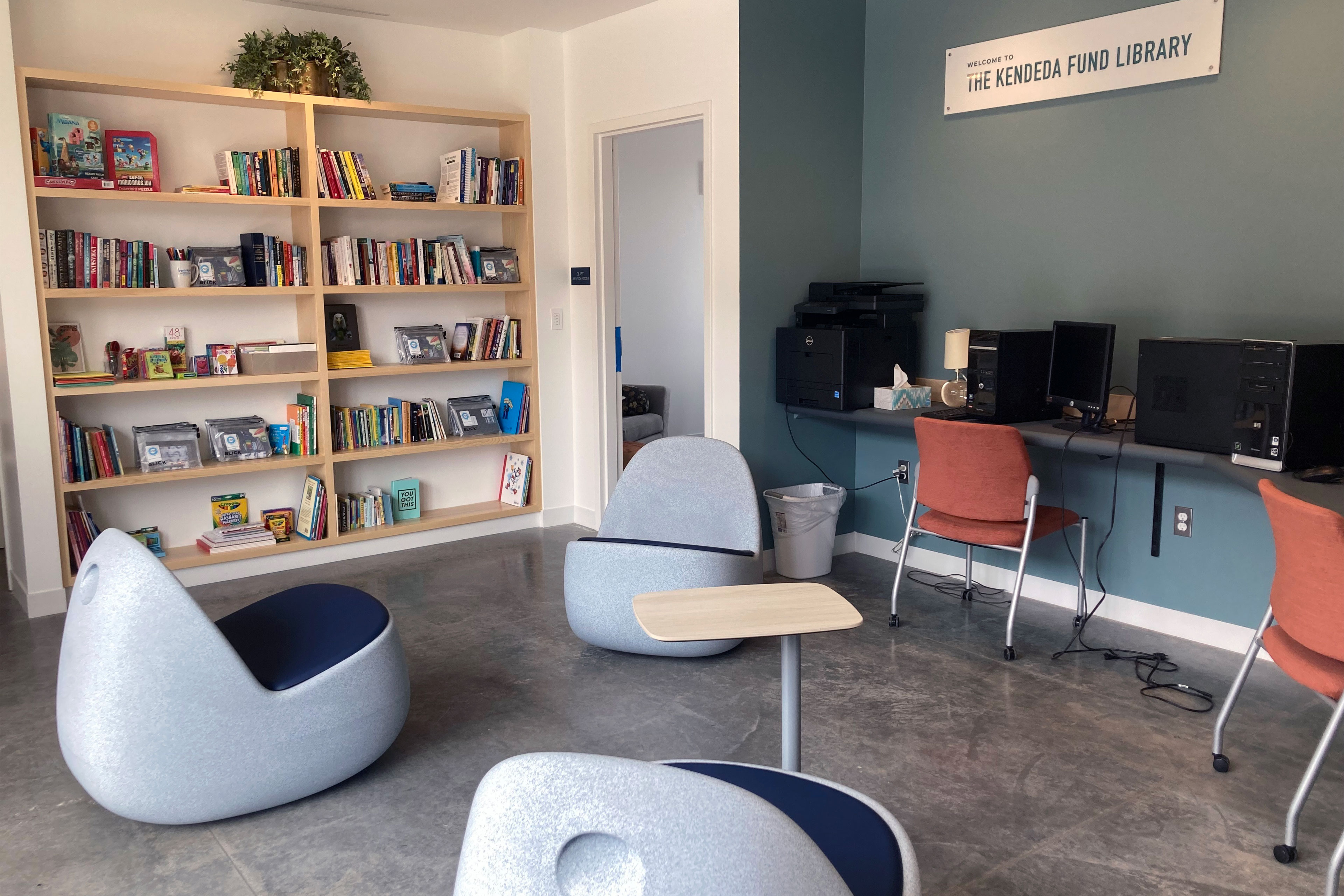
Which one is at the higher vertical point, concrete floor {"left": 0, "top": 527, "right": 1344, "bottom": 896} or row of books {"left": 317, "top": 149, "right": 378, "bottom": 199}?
row of books {"left": 317, "top": 149, "right": 378, "bottom": 199}

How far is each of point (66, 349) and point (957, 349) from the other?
3922mm

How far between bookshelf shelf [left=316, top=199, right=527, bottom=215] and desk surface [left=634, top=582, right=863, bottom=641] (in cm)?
336

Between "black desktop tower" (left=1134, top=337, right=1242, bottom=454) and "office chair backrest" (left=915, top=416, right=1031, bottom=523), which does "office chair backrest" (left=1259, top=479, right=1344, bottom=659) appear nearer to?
"black desktop tower" (left=1134, top=337, right=1242, bottom=454)

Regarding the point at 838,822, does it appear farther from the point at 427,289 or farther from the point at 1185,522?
the point at 427,289

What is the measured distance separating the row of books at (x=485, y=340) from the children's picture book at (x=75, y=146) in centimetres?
188

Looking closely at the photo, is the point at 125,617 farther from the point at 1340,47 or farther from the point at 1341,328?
the point at 1340,47

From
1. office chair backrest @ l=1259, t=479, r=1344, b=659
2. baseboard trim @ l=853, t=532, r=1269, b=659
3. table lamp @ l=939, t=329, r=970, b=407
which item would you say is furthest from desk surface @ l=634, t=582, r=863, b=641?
table lamp @ l=939, t=329, r=970, b=407

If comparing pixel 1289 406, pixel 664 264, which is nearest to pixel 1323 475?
pixel 1289 406

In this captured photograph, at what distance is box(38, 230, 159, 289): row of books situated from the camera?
4301 mm

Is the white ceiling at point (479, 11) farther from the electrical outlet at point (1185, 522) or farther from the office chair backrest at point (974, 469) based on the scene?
the electrical outlet at point (1185, 522)

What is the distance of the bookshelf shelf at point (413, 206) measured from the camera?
495 cm

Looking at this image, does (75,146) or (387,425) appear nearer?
(75,146)

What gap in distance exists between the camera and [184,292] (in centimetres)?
456

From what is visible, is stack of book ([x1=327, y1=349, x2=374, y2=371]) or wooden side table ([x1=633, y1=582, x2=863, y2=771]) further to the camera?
stack of book ([x1=327, y1=349, x2=374, y2=371])
